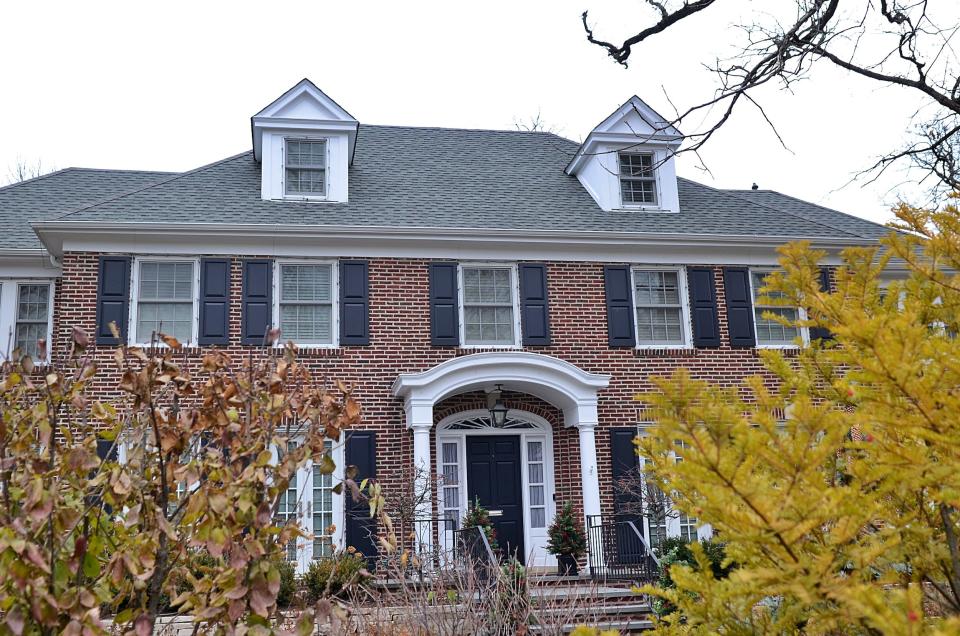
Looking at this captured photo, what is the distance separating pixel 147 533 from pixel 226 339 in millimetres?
10152

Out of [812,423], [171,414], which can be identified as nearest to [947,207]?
[812,423]

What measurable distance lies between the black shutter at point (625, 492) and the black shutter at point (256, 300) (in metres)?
5.69

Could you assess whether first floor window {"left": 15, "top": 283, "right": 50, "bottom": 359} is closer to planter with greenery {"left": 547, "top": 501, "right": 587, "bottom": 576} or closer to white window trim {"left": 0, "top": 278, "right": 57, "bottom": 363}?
white window trim {"left": 0, "top": 278, "right": 57, "bottom": 363}

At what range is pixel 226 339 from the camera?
42.6 feet

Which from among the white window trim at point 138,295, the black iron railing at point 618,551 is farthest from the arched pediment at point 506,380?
the white window trim at point 138,295

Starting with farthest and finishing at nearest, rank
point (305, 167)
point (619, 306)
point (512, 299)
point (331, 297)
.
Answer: point (305, 167) < point (619, 306) < point (512, 299) < point (331, 297)

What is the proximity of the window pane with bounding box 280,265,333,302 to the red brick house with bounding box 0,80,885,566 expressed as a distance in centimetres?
4

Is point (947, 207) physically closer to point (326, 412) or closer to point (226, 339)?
point (326, 412)

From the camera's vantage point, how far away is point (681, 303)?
1455 cm

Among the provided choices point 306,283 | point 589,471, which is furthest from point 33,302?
point 589,471

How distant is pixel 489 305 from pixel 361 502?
372 cm

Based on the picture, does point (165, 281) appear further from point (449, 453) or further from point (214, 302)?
point (449, 453)

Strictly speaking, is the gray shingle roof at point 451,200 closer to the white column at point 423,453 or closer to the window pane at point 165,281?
the window pane at point 165,281

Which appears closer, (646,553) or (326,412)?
(326,412)
